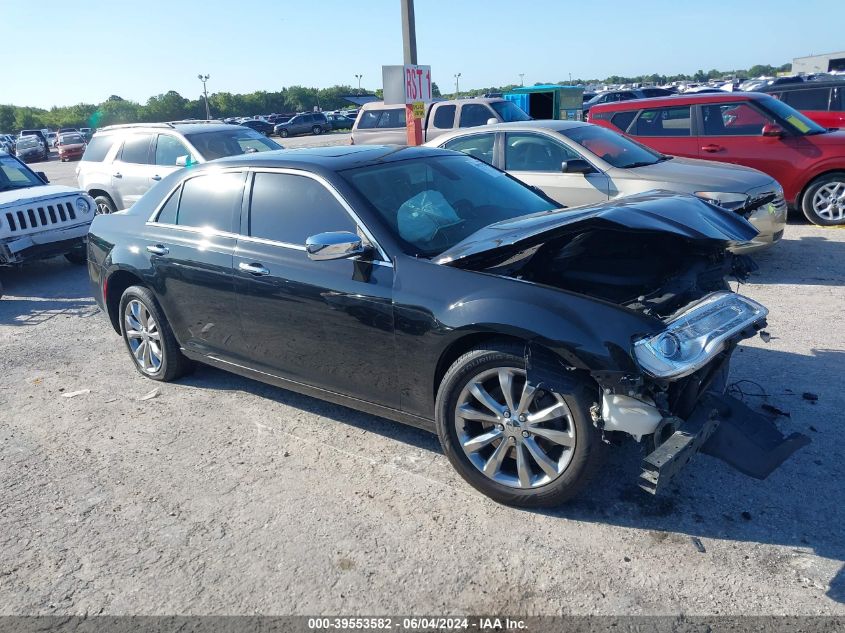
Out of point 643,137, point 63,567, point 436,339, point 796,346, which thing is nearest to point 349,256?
point 436,339

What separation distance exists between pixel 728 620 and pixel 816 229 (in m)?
8.02

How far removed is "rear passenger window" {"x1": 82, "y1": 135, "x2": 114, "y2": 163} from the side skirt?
298 inches

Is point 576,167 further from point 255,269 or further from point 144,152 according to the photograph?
point 144,152

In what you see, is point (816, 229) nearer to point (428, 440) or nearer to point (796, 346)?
point (796, 346)

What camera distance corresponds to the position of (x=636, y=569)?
9.78 feet

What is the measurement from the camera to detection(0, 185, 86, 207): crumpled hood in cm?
899

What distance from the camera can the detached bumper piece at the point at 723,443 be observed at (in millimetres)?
2964

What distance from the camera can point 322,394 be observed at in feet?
13.9

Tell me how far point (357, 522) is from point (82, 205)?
8.04m

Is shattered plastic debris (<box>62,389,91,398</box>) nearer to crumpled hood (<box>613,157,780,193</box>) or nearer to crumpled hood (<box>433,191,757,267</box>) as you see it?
crumpled hood (<box>433,191,757,267</box>)

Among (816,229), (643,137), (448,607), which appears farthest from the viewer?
(643,137)

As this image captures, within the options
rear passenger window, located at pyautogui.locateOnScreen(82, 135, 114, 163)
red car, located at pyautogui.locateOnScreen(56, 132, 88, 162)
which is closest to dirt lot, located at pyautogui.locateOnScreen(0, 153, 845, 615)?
rear passenger window, located at pyautogui.locateOnScreen(82, 135, 114, 163)

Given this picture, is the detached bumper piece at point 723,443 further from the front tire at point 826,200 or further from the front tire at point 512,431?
the front tire at point 826,200

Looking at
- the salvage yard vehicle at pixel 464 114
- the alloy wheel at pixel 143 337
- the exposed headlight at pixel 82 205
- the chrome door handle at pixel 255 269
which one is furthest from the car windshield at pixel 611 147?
the exposed headlight at pixel 82 205
